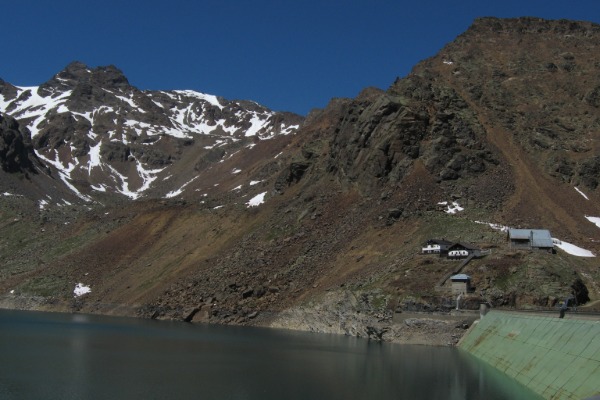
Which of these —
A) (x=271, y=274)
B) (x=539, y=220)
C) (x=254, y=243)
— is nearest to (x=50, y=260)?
(x=254, y=243)

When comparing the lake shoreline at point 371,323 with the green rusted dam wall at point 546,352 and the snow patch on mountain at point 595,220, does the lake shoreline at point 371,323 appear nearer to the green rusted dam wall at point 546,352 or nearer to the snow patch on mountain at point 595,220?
the green rusted dam wall at point 546,352

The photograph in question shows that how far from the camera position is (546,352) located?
4638 centimetres

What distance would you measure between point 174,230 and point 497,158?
240 ft

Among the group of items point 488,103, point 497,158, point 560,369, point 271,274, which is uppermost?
point 488,103

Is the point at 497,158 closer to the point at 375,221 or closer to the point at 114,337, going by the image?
the point at 375,221

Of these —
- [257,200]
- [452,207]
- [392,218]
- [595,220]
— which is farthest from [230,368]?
[257,200]

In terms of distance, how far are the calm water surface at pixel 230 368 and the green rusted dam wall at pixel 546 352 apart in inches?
58.2

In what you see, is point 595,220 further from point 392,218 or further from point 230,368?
point 230,368

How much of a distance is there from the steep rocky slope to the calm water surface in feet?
44.4

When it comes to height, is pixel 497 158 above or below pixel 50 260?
above

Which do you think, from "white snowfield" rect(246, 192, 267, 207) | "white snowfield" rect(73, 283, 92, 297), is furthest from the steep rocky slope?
"white snowfield" rect(73, 283, 92, 297)

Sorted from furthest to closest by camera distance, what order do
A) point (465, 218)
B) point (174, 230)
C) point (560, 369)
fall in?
1. point (174, 230)
2. point (465, 218)
3. point (560, 369)

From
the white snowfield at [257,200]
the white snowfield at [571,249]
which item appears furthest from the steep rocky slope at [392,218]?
the white snowfield at [571,249]

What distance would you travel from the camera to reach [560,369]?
41031 millimetres
